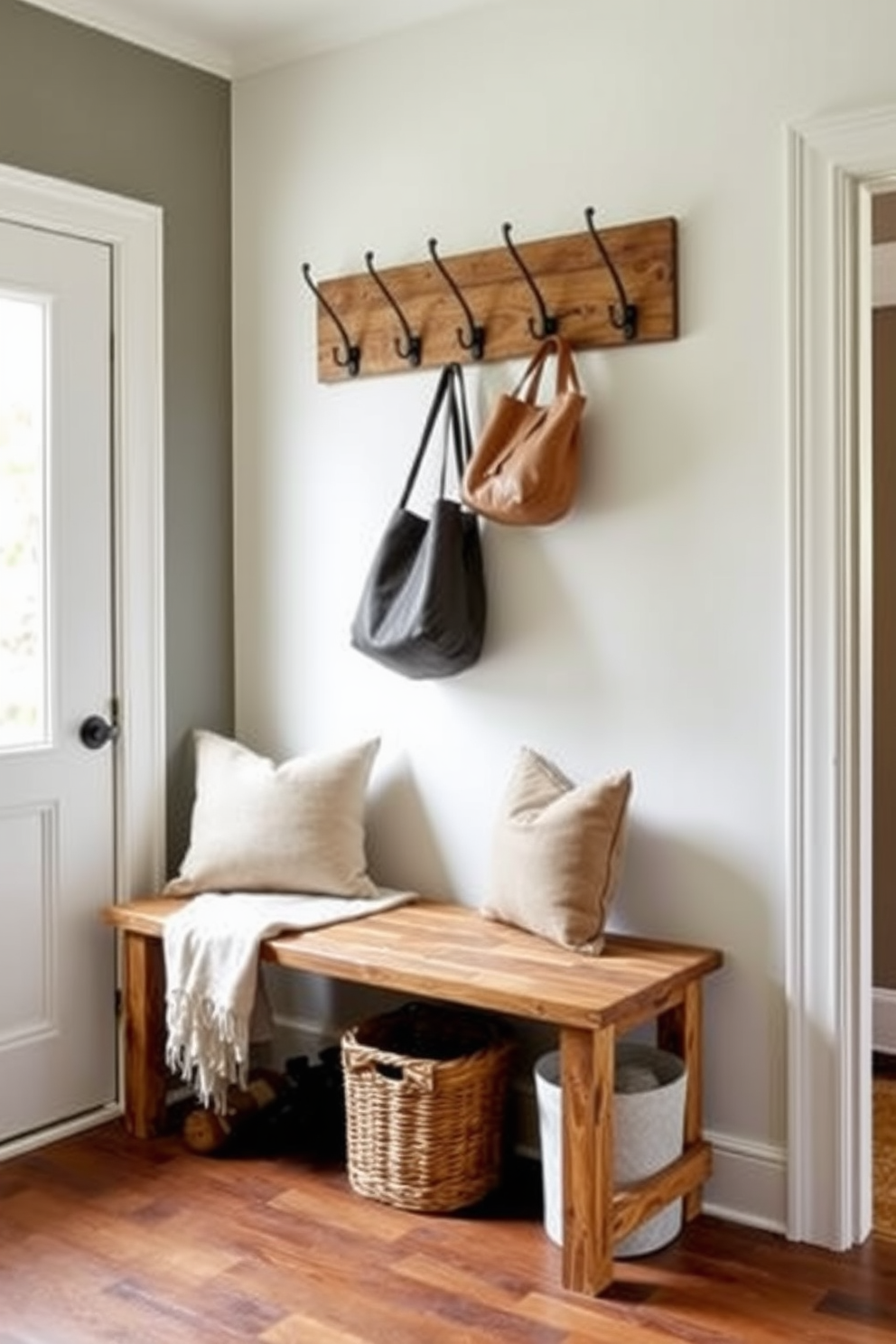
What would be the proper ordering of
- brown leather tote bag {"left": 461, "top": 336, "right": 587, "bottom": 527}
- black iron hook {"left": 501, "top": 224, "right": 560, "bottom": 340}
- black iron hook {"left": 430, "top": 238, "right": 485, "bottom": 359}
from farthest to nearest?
black iron hook {"left": 430, "top": 238, "right": 485, "bottom": 359} < black iron hook {"left": 501, "top": 224, "right": 560, "bottom": 340} < brown leather tote bag {"left": 461, "top": 336, "right": 587, "bottom": 527}

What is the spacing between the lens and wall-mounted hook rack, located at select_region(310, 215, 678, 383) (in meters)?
→ 2.82

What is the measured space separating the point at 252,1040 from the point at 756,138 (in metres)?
2.16

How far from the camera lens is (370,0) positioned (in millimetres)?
3145

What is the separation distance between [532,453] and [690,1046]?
3.90 ft

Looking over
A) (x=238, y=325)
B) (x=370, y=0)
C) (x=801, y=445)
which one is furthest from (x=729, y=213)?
(x=238, y=325)

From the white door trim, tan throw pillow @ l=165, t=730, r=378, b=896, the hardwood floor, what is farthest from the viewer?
tan throw pillow @ l=165, t=730, r=378, b=896

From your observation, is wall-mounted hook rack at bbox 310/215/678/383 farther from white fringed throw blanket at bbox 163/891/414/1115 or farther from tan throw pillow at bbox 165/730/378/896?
white fringed throw blanket at bbox 163/891/414/1115

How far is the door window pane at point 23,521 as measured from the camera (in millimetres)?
3057

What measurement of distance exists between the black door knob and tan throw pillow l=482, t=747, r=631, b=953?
39.9 inches

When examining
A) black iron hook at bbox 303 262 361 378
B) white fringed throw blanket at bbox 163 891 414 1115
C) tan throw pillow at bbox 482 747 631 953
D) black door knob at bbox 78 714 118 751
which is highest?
black iron hook at bbox 303 262 361 378

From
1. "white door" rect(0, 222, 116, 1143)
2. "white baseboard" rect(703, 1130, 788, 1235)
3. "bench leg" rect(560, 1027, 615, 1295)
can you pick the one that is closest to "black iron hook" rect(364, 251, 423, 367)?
"white door" rect(0, 222, 116, 1143)

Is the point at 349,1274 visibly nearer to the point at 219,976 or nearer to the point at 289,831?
the point at 219,976

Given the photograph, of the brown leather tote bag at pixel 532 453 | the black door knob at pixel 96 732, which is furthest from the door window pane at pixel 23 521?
the brown leather tote bag at pixel 532 453

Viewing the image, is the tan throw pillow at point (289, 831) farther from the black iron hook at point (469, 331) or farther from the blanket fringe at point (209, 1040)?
the black iron hook at point (469, 331)
